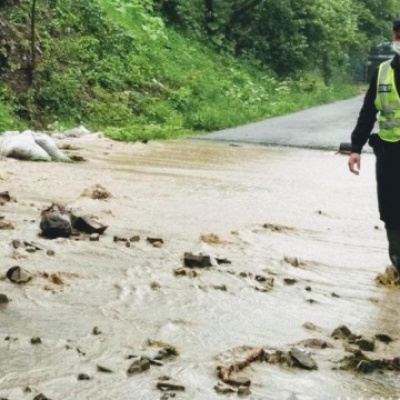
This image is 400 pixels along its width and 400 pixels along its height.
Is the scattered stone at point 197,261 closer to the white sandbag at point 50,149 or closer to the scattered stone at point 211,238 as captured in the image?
the scattered stone at point 211,238

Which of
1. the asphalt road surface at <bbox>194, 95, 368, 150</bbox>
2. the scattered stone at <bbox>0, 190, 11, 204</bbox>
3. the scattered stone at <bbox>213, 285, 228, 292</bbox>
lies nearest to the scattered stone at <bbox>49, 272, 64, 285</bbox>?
the scattered stone at <bbox>213, 285, 228, 292</bbox>

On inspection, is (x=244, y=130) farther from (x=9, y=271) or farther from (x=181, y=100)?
(x=9, y=271)

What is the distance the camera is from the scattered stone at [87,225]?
5.85 m

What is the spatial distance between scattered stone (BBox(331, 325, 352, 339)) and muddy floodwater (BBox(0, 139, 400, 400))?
3cm

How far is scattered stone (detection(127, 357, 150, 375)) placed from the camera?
3.16 metres

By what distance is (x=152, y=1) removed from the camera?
85.0 ft

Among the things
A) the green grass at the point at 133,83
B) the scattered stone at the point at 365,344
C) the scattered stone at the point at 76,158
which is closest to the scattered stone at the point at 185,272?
the scattered stone at the point at 365,344

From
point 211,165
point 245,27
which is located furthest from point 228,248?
point 245,27

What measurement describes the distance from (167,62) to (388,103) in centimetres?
1805

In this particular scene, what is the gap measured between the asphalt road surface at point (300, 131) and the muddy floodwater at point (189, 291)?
282 inches

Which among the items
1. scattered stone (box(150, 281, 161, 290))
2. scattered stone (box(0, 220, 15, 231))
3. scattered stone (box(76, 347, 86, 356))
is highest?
scattered stone (box(76, 347, 86, 356))

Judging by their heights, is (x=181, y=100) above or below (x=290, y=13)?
below

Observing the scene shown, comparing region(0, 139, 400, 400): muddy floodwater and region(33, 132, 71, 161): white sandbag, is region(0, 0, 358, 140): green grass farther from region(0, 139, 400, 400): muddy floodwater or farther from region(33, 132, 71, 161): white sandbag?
region(0, 139, 400, 400): muddy floodwater

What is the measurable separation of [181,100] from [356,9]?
22.2m
